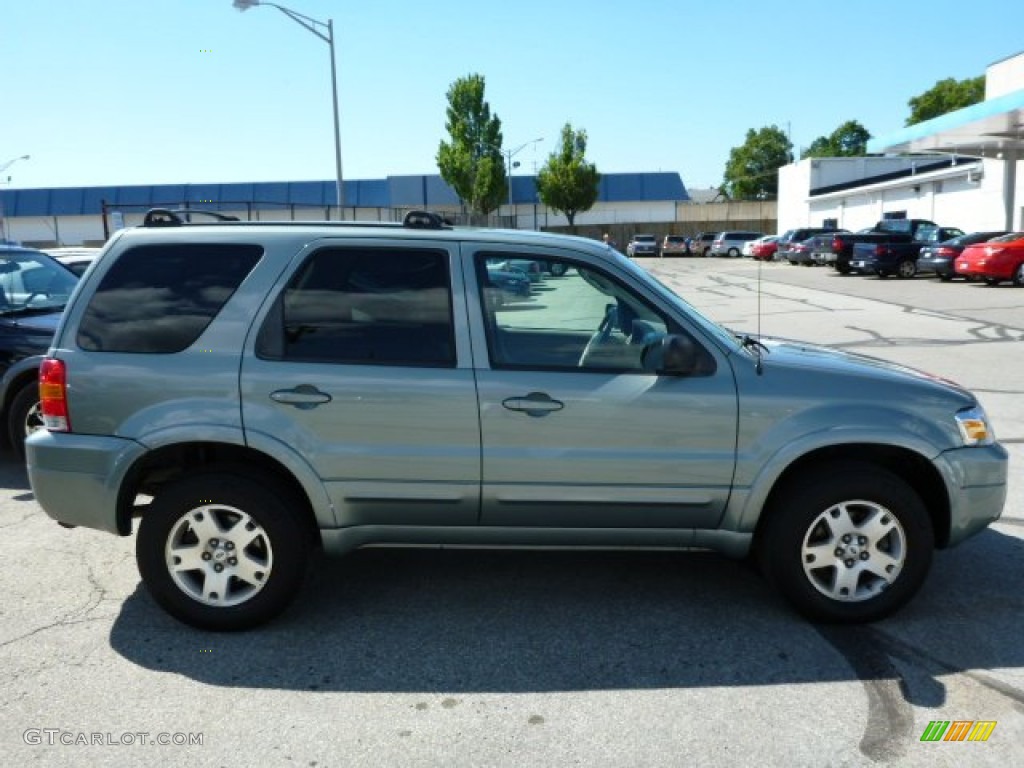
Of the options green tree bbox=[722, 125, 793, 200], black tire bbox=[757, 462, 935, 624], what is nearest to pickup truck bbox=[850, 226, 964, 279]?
black tire bbox=[757, 462, 935, 624]

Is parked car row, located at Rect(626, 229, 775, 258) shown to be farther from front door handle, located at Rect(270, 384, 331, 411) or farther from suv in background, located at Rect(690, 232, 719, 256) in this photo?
front door handle, located at Rect(270, 384, 331, 411)

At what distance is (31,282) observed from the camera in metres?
7.68

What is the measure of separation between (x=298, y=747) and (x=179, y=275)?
2.12 metres

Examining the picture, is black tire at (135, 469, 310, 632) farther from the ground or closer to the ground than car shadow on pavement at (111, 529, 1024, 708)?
farther from the ground

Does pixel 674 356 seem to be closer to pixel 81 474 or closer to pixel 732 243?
pixel 81 474

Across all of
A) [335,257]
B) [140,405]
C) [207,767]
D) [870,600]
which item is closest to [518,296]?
[335,257]

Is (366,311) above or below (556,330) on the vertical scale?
above

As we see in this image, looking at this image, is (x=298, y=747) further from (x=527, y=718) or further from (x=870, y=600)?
(x=870, y=600)

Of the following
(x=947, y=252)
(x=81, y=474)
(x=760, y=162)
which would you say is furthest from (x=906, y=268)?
(x=760, y=162)

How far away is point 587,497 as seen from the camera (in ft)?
12.5

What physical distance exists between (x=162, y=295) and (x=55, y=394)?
25.1 inches

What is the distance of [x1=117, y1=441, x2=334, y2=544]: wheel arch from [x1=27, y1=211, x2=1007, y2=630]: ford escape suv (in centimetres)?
1

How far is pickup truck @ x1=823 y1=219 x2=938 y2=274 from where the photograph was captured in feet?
101

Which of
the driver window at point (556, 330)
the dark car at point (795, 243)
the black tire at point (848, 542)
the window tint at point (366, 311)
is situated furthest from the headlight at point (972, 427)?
the dark car at point (795, 243)
